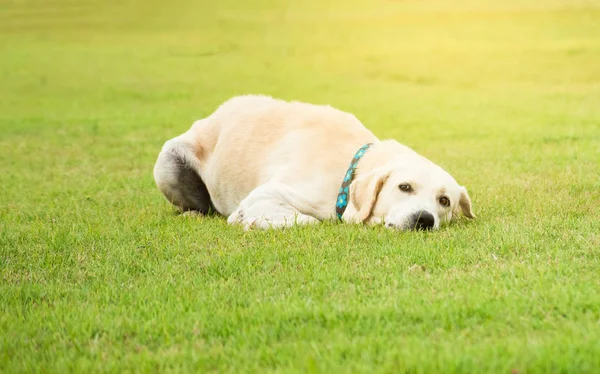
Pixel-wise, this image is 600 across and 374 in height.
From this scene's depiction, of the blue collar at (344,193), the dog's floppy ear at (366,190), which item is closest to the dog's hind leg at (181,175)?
the blue collar at (344,193)

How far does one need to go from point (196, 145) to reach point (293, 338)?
5003 mm

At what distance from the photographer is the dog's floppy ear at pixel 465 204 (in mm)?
7109

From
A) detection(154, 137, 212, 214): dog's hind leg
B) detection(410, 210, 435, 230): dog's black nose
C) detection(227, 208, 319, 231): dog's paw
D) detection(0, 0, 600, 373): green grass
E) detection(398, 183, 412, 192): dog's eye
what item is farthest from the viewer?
detection(154, 137, 212, 214): dog's hind leg

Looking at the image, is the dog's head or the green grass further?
the dog's head

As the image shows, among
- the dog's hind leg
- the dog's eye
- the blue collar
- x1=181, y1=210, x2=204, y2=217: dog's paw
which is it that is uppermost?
the dog's eye

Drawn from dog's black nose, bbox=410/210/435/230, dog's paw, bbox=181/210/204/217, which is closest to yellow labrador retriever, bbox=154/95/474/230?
dog's black nose, bbox=410/210/435/230

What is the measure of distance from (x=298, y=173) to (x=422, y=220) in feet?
4.81

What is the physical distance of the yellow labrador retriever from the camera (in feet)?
22.6

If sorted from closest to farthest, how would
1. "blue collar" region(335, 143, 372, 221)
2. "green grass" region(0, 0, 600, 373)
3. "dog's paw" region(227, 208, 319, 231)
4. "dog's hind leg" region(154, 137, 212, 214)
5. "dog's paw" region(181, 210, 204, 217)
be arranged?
"green grass" region(0, 0, 600, 373)
"dog's paw" region(227, 208, 319, 231)
"blue collar" region(335, 143, 372, 221)
"dog's paw" region(181, 210, 204, 217)
"dog's hind leg" region(154, 137, 212, 214)

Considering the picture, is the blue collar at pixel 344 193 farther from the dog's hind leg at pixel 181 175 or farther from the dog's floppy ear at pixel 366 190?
the dog's hind leg at pixel 181 175

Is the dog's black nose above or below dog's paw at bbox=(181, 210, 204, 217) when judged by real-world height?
above

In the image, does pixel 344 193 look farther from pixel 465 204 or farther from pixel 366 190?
pixel 465 204

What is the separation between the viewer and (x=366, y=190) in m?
7.02

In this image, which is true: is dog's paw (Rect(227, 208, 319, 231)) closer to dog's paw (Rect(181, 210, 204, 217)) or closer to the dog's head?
the dog's head
